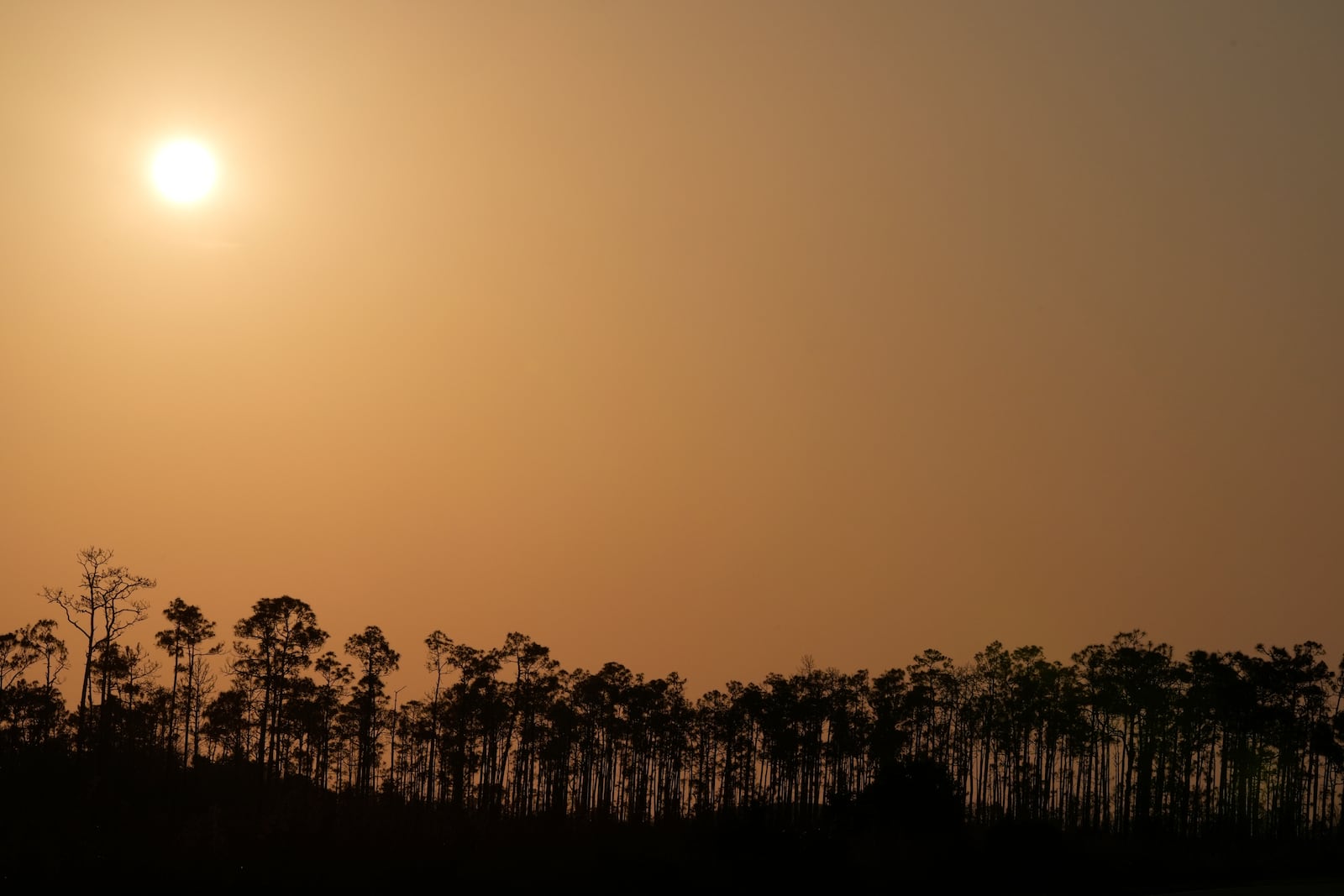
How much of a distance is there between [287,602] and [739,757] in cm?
4160

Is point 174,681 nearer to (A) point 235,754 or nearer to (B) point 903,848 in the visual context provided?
(A) point 235,754

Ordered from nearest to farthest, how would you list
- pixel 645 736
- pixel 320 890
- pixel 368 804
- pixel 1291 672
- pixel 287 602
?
1. pixel 320 890
2. pixel 368 804
3. pixel 287 602
4. pixel 1291 672
5. pixel 645 736

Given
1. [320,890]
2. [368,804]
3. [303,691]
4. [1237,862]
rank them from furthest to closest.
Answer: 1. [303,691]
2. [1237,862]
3. [368,804]
4. [320,890]

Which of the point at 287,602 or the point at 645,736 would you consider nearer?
the point at 287,602

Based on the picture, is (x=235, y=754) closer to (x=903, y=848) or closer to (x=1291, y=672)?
(x=903, y=848)

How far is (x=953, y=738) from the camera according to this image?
343ft

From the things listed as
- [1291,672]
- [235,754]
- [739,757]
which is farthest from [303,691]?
[1291,672]

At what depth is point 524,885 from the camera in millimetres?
36719

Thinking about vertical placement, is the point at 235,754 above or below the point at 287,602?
below

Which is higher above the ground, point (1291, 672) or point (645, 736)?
point (1291, 672)

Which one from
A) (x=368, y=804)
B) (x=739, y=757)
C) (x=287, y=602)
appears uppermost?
(x=287, y=602)

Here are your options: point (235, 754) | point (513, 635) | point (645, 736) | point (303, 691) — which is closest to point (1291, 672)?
point (645, 736)

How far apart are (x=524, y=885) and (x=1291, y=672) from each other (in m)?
80.6

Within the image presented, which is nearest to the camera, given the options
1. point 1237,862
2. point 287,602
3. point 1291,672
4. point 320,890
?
point 320,890
